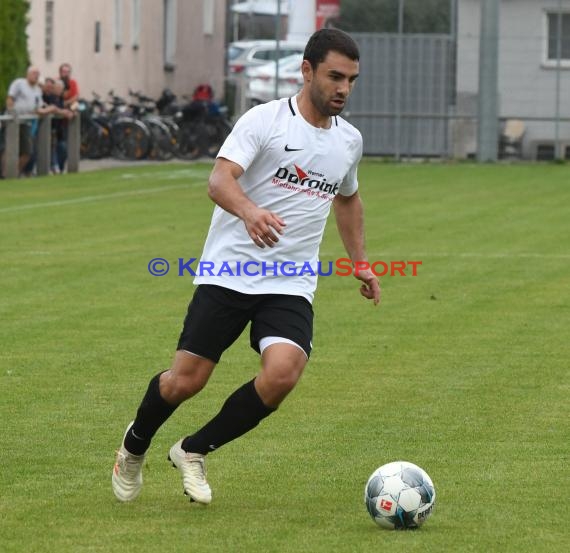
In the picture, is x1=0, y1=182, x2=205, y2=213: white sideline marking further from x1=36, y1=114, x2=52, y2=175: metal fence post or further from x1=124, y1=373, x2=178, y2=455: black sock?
x1=124, y1=373, x2=178, y2=455: black sock

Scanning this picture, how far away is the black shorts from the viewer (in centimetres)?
704

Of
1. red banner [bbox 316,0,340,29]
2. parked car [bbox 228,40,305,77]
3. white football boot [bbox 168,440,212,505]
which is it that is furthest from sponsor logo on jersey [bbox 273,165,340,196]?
parked car [bbox 228,40,305,77]

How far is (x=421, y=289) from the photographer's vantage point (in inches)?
612

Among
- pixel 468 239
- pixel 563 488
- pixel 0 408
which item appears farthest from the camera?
pixel 468 239

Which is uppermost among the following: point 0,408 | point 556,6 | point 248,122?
point 556,6

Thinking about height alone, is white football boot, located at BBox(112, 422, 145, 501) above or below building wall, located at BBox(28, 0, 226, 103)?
below

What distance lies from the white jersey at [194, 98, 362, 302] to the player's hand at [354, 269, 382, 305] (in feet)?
1.50

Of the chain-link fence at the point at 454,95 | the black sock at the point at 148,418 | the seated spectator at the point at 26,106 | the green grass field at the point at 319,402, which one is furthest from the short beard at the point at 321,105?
the chain-link fence at the point at 454,95

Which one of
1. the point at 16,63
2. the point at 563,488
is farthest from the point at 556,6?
the point at 563,488

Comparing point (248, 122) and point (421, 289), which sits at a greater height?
point (248, 122)

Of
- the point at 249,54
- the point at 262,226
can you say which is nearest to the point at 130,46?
the point at 249,54

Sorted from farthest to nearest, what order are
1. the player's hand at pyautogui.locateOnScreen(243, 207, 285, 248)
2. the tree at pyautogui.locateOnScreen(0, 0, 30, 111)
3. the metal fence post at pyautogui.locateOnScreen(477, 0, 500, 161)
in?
the metal fence post at pyautogui.locateOnScreen(477, 0, 500, 161) < the tree at pyautogui.locateOnScreen(0, 0, 30, 111) < the player's hand at pyautogui.locateOnScreen(243, 207, 285, 248)

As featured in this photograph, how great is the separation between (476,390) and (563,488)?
2673 mm

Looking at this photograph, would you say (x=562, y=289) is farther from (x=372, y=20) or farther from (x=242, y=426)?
(x=372, y=20)
